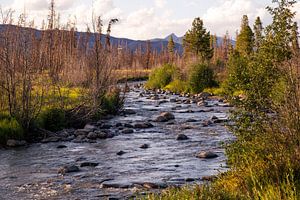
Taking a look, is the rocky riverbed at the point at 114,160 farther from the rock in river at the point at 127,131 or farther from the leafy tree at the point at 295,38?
the leafy tree at the point at 295,38

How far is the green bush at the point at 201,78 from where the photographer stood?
49781 millimetres

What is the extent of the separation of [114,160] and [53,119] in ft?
24.2

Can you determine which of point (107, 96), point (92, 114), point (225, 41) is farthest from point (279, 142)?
point (225, 41)

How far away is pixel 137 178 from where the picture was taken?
1384 cm

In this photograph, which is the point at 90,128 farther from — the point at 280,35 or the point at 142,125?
the point at 280,35

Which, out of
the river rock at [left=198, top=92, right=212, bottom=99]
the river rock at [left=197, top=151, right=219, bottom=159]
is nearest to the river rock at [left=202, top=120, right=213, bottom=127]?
the river rock at [left=197, top=151, right=219, bottom=159]

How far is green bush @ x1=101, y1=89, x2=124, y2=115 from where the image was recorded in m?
29.8

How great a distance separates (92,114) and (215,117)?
758cm

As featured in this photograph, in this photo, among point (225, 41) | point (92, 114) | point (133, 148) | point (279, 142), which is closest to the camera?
point (279, 142)

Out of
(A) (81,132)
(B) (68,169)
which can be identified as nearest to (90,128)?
(A) (81,132)

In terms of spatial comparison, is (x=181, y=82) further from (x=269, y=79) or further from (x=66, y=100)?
(x=269, y=79)

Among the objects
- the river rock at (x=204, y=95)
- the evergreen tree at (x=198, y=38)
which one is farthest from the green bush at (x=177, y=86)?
the evergreen tree at (x=198, y=38)

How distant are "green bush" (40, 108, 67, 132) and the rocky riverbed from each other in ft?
2.55

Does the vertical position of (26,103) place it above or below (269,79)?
below
